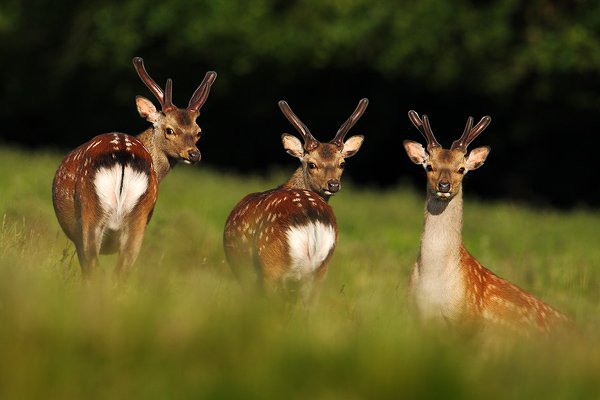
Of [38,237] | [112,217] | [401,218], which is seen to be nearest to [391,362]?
[112,217]

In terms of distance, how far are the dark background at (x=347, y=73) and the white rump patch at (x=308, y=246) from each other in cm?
1501

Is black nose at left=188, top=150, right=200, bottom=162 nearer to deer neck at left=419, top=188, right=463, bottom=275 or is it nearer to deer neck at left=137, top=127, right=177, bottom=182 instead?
deer neck at left=137, top=127, right=177, bottom=182

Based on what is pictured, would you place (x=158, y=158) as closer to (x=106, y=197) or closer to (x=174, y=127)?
(x=174, y=127)

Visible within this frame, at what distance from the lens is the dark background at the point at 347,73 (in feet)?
74.7

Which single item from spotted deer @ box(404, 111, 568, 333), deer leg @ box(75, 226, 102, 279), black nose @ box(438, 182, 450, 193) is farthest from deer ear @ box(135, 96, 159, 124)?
black nose @ box(438, 182, 450, 193)

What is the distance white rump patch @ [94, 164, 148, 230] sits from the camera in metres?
7.59

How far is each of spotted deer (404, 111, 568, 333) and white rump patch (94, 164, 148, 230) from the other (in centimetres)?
181

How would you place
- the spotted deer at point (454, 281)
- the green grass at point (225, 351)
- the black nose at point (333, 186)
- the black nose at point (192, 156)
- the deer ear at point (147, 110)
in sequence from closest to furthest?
the green grass at point (225, 351), the spotted deer at point (454, 281), the black nose at point (192, 156), the deer ear at point (147, 110), the black nose at point (333, 186)

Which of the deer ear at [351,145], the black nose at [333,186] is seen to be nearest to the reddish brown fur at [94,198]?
the black nose at [333,186]

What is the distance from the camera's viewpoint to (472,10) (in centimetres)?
2297

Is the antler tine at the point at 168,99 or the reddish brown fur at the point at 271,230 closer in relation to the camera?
the reddish brown fur at the point at 271,230

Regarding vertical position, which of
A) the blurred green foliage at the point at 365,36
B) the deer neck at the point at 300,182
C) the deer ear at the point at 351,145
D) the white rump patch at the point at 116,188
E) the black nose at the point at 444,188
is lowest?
the white rump patch at the point at 116,188

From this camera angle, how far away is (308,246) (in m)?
7.54

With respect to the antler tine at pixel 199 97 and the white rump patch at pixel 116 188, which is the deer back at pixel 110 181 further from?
the antler tine at pixel 199 97
